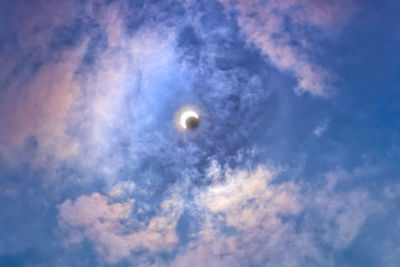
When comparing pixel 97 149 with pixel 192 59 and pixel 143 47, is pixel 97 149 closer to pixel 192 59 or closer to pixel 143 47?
pixel 143 47

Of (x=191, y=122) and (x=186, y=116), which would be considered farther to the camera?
(x=186, y=116)

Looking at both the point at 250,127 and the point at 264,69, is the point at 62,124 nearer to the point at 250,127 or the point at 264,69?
the point at 250,127

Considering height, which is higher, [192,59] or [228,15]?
[228,15]

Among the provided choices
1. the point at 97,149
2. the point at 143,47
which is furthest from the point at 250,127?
the point at 97,149

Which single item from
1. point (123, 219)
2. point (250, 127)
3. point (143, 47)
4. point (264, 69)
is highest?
point (143, 47)

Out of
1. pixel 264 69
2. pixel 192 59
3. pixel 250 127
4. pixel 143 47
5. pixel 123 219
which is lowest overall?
pixel 123 219

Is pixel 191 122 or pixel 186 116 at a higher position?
pixel 186 116

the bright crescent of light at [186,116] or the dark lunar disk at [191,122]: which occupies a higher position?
the bright crescent of light at [186,116]

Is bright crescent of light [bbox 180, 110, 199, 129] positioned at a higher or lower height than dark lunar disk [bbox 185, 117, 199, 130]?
higher

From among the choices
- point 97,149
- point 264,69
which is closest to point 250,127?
point 264,69
